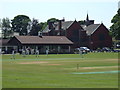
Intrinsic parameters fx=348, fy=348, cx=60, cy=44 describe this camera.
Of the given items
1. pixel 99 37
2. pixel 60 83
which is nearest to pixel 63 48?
pixel 99 37

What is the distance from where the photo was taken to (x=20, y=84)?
1848cm

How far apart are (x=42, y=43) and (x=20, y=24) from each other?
264 feet

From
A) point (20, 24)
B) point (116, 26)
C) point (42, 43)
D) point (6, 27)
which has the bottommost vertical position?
point (42, 43)

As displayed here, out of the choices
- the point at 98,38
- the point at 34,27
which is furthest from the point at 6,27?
the point at 98,38

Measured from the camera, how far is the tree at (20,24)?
164m

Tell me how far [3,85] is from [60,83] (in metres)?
3.09

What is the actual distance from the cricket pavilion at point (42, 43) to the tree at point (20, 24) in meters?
69.2

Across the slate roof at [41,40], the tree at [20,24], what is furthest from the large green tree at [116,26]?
the tree at [20,24]

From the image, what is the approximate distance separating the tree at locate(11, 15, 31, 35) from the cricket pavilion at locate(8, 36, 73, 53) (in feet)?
227

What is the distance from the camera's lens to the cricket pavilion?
282 feet

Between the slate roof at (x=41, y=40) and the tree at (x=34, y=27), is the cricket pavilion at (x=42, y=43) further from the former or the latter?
the tree at (x=34, y=27)

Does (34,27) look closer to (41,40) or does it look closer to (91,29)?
(91,29)

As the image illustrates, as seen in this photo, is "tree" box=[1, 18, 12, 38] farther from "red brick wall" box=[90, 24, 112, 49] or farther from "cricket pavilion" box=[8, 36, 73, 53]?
"cricket pavilion" box=[8, 36, 73, 53]

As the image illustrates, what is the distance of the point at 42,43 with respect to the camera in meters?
88.2
